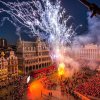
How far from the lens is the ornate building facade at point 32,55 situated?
48.8 meters

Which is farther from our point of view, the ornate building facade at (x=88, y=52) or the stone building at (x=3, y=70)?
the ornate building facade at (x=88, y=52)

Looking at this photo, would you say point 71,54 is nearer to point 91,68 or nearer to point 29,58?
point 91,68

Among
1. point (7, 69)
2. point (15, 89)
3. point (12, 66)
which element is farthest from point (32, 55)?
point (15, 89)

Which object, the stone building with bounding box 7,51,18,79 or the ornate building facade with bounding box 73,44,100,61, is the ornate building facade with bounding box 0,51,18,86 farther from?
the ornate building facade with bounding box 73,44,100,61

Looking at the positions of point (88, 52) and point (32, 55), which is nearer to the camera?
point (32, 55)

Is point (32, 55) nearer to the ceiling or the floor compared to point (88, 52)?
nearer to the floor

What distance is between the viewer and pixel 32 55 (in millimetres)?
52438

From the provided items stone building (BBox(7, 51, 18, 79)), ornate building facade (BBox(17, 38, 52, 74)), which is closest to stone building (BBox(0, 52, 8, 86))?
stone building (BBox(7, 51, 18, 79))

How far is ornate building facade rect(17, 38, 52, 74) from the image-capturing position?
160 ft

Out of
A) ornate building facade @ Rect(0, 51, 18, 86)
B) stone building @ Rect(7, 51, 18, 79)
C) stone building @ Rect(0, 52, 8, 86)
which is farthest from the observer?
stone building @ Rect(7, 51, 18, 79)

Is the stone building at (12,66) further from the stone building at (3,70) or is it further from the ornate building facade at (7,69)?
the stone building at (3,70)

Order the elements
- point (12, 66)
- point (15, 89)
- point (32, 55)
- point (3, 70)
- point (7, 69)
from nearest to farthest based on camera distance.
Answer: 1. point (15, 89)
2. point (3, 70)
3. point (7, 69)
4. point (12, 66)
5. point (32, 55)

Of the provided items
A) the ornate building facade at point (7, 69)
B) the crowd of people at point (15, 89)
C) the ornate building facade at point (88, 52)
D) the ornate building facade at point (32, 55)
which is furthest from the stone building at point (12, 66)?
the ornate building facade at point (88, 52)

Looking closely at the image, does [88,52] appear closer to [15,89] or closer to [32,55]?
[32,55]
